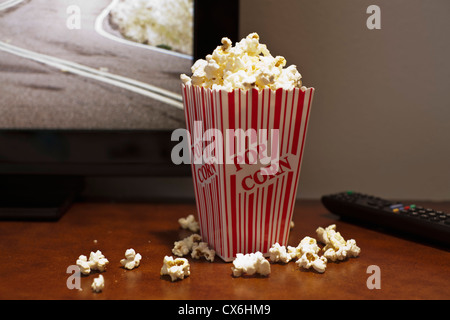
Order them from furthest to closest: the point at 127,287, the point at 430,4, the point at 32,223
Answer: the point at 430,4
the point at 32,223
the point at 127,287

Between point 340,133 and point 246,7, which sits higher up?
point 246,7

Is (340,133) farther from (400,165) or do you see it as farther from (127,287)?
(127,287)

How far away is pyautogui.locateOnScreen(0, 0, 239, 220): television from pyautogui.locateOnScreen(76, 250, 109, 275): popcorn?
0.27 meters

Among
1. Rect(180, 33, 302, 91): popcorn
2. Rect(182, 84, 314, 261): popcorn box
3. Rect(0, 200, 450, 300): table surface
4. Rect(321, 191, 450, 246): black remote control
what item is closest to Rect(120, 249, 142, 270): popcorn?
Rect(0, 200, 450, 300): table surface

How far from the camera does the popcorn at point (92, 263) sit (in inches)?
21.5

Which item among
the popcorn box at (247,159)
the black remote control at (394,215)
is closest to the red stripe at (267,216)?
the popcorn box at (247,159)

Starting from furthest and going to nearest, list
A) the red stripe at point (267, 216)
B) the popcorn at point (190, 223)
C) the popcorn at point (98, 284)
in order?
the popcorn at point (190, 223)
the red stripe at point (267, 216)
the popcorn at point (98, 284)

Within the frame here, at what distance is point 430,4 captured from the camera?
3.05 feet

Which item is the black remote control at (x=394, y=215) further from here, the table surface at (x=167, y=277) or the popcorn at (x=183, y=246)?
the popcorn at (x=183, y=246)

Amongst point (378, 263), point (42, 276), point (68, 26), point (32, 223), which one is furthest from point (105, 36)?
point (378, 263)

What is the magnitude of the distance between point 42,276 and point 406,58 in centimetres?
79

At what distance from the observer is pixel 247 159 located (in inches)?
22.4

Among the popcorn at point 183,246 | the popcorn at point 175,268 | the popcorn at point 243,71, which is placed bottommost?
the popcorn at point 183,246

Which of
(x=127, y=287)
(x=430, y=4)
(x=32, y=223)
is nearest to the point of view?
(x=127, y=287)
